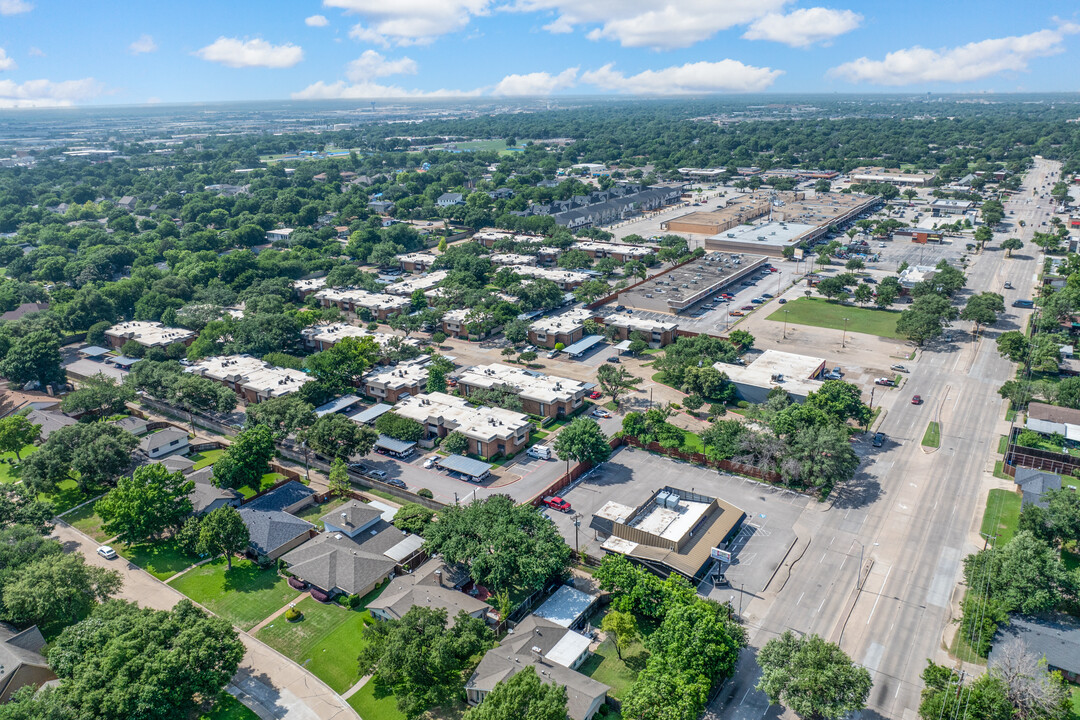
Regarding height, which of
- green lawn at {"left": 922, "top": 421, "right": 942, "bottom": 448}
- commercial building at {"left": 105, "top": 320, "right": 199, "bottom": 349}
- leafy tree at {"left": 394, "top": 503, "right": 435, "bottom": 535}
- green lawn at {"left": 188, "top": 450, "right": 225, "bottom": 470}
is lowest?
green lawn at {"left": 188, "top": 450, "right": 225, "bottom": 470}

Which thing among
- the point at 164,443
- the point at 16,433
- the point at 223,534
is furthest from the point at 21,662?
the point at 16,433

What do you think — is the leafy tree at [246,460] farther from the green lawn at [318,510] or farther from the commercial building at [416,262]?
the commercial building at [416,262]

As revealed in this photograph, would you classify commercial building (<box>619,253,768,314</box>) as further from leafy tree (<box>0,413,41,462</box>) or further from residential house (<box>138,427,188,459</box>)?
leafy tree (<box>0,413,41,462</box>)

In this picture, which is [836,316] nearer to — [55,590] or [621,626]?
[621,626]

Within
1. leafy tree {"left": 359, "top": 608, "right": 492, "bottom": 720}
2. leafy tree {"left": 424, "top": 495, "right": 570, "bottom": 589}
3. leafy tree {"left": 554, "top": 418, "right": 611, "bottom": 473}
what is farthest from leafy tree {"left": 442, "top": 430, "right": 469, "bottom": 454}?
leafy tree {"left": 359, "top": 608, "right": 492, "bottom": 720}

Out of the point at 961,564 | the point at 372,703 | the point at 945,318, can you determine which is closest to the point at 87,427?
the point at 372,703

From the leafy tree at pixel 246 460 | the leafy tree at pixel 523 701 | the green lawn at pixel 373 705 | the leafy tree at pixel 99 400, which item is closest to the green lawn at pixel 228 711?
the green lawn at pixel 373 705

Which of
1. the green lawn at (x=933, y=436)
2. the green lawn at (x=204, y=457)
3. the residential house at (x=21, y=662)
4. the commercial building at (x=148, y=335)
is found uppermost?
the commercial building at (x=148, y=335)
